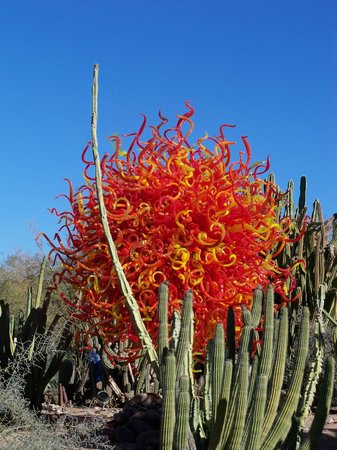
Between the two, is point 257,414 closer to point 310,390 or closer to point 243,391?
point 243,391

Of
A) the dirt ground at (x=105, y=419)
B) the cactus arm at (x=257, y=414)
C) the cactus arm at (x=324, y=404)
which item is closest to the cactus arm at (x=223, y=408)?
the cactus arm at (x=257, y=414)

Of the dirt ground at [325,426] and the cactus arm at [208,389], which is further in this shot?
the dirt ground at [325,426]

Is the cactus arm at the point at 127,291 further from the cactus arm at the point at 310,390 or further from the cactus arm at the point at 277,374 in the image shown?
the cactus arm at the point at 310,390

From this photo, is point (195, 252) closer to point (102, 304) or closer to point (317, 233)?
point (102, 304)

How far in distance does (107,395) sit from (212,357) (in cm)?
511

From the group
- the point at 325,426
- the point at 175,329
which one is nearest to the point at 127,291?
the point at 175,329

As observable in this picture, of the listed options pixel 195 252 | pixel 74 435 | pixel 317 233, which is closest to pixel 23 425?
pixel 74 435

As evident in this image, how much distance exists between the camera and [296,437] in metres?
4.87

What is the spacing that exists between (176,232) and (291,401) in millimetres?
1753

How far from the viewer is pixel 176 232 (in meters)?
5.89

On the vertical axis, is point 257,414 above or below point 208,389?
below

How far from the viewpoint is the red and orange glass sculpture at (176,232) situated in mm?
5883

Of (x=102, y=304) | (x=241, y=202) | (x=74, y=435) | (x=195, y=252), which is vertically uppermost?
(x=241, y=202)

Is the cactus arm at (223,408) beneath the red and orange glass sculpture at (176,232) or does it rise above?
beneath
